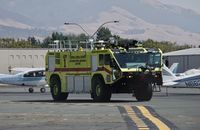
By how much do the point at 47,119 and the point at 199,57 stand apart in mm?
109369

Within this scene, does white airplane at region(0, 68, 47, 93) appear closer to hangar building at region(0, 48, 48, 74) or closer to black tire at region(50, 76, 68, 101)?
black tire at region(50, 76, 68, 101)

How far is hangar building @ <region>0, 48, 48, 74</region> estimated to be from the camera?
130 m

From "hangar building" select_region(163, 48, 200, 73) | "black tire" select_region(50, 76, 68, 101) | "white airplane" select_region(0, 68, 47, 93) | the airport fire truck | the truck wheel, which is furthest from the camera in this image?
"hangar building" select_region(163, 48, 200, 73)

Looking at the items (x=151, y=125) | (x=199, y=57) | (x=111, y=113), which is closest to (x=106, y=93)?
(x=111, y=113)

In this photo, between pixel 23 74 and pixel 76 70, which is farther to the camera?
pixel 23 74

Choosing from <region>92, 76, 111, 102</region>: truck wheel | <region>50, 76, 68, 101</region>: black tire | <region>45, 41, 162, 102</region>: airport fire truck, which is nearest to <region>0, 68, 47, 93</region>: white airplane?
<region>50, 76, 68, 101</region>: black tire

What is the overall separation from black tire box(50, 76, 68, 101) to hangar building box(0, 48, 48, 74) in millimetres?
92108

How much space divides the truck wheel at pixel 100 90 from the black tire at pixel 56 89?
10.2 feet

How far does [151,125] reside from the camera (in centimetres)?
1866

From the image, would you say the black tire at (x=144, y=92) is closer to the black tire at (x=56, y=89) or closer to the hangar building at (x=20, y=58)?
the black tire at (x=56, y=89)

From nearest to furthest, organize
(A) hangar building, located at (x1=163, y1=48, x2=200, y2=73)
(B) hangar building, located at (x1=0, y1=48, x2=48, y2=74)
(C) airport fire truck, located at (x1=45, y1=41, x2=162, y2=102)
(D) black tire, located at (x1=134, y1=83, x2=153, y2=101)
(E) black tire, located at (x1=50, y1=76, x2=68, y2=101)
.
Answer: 1. (C) airport fire truck, located at (x1=45, y1=41, x2=162, y2=102)
2. (D) black tire, located at (x1=134, y1=83, x2=153, y2=101)
3. (E) black tire, located at (x1=50, y1=76, x2=68, y2=101)
4. (A) hangar building, located at (x1=163, y1=48, x2=200, y2=73)
5. (B) hangar building, located at (x1=0, y1=48, x2=48, y2=74)

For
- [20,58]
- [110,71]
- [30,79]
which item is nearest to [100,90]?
[110,71]

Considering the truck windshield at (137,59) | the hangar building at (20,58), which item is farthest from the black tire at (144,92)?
the hangar building at (20,58)

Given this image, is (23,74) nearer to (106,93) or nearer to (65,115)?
(106,93)
